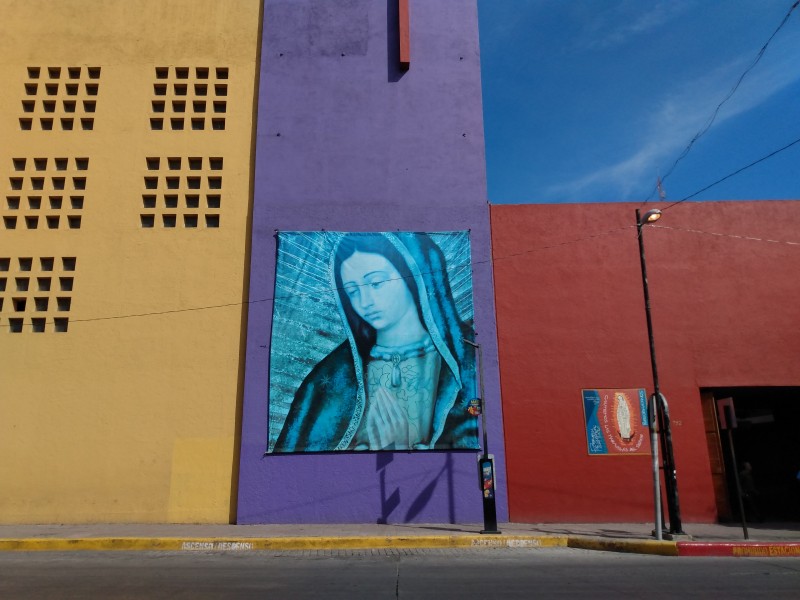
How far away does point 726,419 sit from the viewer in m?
11.4

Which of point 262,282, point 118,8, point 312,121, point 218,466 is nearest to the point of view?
point 218,466

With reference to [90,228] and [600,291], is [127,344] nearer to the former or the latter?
[90,228]

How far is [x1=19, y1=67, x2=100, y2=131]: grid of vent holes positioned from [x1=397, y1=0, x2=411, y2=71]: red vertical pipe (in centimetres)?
925

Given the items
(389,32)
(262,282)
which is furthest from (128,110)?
(389,32)

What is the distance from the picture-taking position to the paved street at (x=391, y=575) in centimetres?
666

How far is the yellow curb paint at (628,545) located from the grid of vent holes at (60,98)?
17.0 meters

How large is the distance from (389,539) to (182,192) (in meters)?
10.8

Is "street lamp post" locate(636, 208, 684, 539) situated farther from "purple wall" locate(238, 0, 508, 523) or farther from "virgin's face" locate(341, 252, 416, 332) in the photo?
"virgin's face" locate(341, 252, 416, 332)

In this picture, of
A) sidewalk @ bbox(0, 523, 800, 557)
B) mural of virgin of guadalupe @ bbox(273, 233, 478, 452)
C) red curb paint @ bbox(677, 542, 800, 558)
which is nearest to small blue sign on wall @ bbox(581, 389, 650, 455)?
sidewalk @ bbox(0, 523, 800, 557)

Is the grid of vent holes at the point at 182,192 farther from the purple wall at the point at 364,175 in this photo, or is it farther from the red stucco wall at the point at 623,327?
the red stucco wall at the point at 623,327

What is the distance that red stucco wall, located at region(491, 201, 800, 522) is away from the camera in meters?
13.2

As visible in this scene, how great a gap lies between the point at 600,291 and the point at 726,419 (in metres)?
4.37

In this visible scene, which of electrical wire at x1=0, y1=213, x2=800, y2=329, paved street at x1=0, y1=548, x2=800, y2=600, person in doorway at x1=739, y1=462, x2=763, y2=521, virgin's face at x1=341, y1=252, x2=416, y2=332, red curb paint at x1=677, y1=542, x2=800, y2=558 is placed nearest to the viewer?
paved street at x1=0, y1=548, x2=800, y2=600

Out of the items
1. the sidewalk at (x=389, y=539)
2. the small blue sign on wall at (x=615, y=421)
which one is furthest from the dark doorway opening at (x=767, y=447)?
the sidewalk at (x=389, y=539)
